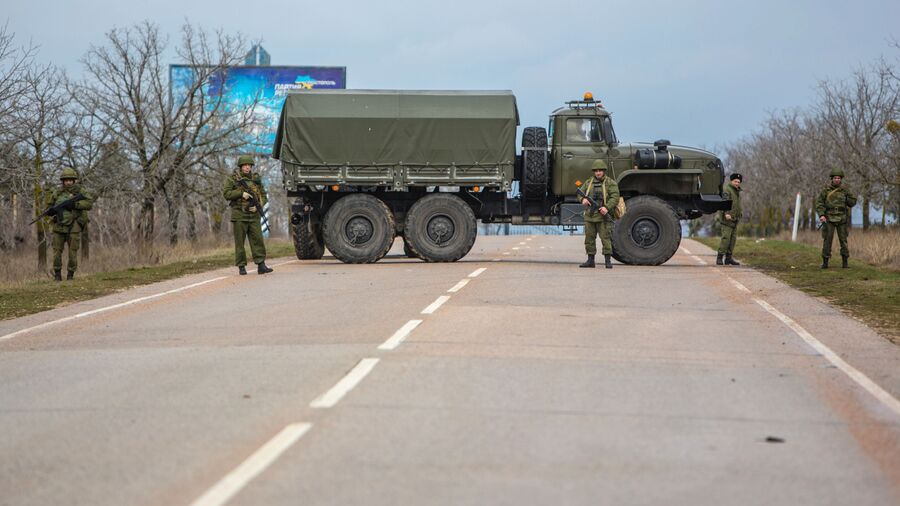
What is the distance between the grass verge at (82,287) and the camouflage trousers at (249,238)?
133 cm

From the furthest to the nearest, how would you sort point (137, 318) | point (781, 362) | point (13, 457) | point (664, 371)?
point (137, 318)
point (781, 362)
point (664, 371)
point (13, 457)

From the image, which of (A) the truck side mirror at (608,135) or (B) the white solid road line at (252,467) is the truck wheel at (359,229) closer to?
(A) the truck side mirror at (608,135)

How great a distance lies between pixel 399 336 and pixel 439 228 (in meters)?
12.9

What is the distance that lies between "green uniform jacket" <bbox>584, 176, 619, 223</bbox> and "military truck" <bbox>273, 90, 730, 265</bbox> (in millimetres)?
1255

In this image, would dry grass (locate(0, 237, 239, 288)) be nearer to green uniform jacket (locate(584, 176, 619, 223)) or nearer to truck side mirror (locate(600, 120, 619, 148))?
green uniform jacket (locate(584, 176, 619, 223))

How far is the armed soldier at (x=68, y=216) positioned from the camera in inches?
829

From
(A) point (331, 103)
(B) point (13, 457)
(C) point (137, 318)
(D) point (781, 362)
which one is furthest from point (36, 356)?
(A) point (331, 103)

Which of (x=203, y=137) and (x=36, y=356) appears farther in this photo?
(x=203, y=137)

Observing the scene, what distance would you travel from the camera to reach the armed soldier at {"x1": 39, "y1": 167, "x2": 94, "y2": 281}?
21047mm

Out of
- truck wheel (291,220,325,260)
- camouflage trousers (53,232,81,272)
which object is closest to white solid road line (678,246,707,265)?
truck wheel (291,220,325,260)

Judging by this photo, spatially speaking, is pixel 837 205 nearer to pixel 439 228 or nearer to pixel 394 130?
pixel 439 228

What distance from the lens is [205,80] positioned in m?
32.6

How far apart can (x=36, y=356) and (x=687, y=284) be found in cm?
1059

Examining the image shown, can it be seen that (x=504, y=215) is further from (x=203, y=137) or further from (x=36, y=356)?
(x=36, y=356)
